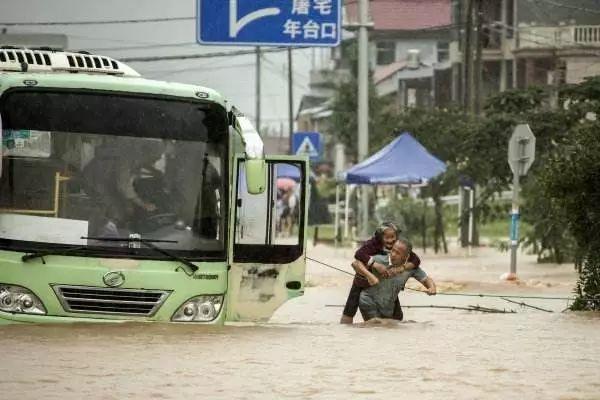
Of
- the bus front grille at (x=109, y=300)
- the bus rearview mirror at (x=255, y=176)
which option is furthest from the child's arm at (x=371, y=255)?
the bus front grille at (x=109, y=300)

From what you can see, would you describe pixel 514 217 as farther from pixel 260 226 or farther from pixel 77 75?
pixel 77 75

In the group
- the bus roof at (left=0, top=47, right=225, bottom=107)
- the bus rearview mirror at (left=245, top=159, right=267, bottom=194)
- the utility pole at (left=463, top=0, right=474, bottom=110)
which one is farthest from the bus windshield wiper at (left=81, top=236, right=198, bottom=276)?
the utility pole at (left=463, top=0, right=474, bottom=110)

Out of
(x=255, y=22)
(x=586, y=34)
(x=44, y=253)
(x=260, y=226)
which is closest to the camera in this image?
(x=44, y=253)

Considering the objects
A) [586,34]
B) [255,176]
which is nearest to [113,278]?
[255,176]

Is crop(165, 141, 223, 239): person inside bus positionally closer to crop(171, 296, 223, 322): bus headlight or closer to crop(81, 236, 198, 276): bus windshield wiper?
crop(81, 236, 198, 276): bus windshield wiper

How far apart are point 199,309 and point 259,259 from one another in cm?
88

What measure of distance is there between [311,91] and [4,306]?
114 metres

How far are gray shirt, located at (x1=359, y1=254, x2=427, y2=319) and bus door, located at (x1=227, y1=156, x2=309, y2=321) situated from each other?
1130 millimetres

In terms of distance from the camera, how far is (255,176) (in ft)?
47.8

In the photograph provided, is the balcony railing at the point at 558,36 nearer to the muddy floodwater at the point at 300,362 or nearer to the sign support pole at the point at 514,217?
the sign support pole at the point at 514,217

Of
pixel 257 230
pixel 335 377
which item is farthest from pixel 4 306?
pixel 335 377

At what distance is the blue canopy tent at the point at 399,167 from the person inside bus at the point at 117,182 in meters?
21.0


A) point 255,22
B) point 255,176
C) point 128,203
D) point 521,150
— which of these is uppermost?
point 255,22

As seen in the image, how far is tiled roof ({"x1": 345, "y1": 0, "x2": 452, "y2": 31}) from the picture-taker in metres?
85.4
